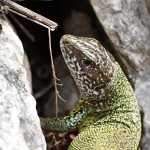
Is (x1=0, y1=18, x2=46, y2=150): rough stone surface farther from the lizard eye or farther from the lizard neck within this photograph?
the lizard neck

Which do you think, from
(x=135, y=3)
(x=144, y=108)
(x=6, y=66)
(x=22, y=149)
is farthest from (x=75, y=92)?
(x=22, y=149)

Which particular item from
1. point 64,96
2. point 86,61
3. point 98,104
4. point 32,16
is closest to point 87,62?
point 86,61

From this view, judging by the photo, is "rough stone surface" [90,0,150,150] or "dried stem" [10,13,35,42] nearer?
"rough stone surface" [90,0,150,150]

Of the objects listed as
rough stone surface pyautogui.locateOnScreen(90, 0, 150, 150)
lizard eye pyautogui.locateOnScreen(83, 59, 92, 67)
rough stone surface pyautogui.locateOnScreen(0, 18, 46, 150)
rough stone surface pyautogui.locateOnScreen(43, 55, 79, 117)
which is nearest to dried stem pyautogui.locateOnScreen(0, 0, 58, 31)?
rough stone surface pyautogui.locateOnScreen(0, 18, 46, 150)

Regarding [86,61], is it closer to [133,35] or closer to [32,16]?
[32,16]

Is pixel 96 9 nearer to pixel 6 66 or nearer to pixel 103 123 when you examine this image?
pixel 103 123
